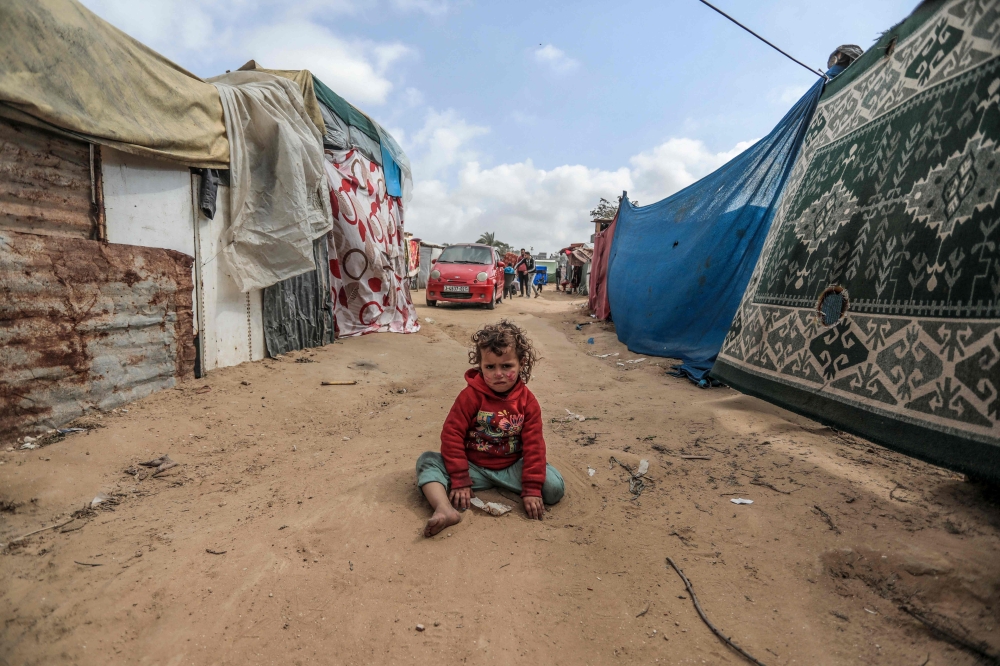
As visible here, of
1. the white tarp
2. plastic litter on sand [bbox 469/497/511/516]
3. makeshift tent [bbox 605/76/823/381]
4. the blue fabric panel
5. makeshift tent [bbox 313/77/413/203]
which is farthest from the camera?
the blue fabric panel

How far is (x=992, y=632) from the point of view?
1.41 m

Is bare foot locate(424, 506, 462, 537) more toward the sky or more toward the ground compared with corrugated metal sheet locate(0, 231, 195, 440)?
more toward the ground

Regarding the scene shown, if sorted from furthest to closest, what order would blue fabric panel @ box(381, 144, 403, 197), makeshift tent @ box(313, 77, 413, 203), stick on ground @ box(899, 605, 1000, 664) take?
blue fabric panel @ box(381, 144, 403, 197), makeshift tent @ box(313, 77, 413, 203), stick on ground @ box(899, 605, 1000, 664)

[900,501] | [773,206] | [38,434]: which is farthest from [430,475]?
[773,206]

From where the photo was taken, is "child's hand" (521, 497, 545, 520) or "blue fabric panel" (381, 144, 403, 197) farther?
"blue fabric panel" (381, 144, 403, 197)

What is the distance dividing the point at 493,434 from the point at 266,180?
365cm

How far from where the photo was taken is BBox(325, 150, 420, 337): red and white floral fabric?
6.31 m

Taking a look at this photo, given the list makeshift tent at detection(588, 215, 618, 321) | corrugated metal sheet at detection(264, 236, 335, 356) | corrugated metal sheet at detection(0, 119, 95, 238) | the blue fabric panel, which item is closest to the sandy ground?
corrugated metal sheet at detection(0, 119, 95, 238)

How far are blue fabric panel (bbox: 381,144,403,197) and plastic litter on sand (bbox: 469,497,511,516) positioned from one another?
6330mm

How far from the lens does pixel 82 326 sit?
9.84ft

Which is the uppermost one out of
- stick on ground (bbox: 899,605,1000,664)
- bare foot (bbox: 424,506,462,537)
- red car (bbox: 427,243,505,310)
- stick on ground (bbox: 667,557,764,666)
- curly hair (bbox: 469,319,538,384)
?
red car (bbox: 427,243,505,310)

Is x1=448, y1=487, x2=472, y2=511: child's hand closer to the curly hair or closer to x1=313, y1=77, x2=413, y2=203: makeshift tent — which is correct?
the curly hair

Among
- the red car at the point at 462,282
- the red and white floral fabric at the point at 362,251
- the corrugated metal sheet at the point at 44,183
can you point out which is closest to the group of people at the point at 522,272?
the red car at the point at 462,282

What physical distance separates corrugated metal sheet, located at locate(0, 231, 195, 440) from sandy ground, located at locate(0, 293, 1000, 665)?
243 mm
